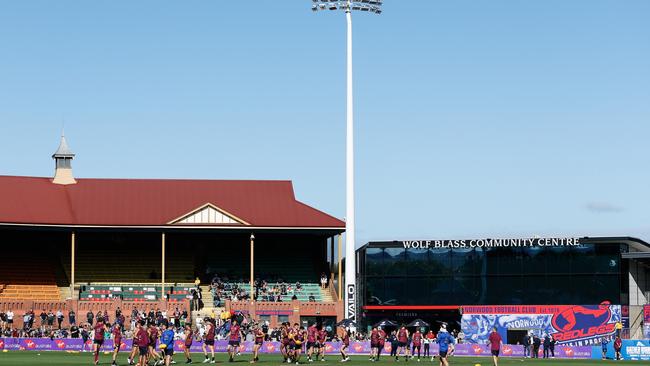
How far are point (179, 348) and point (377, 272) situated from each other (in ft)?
69.5

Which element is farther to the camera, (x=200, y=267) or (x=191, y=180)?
(x=191, y=180)

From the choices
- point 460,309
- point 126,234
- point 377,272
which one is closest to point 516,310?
point 460,309

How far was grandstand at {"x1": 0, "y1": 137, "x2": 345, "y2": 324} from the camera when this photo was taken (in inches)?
3091

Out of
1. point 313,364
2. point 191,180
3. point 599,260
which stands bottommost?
point 313,364

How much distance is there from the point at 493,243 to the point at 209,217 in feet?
60.3

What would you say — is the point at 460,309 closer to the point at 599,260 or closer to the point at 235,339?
the point at 599,260

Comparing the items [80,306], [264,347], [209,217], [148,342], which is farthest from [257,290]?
[148,342]

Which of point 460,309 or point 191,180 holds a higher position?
point 191,180

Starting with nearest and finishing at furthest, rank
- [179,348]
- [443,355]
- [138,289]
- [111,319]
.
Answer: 1. [443,355]
2. [179,348]
3. [111,319]
4. [138,289]

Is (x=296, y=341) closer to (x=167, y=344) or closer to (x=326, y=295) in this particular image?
(x=167, y=344)

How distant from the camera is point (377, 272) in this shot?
8362 centimetres

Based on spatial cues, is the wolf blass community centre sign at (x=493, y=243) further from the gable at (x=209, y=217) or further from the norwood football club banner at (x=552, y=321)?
the gable at (x=209, y=217)

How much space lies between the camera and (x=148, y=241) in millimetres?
86500

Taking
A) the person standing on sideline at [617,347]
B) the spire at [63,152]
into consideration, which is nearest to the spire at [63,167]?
the spire at [63,152]
